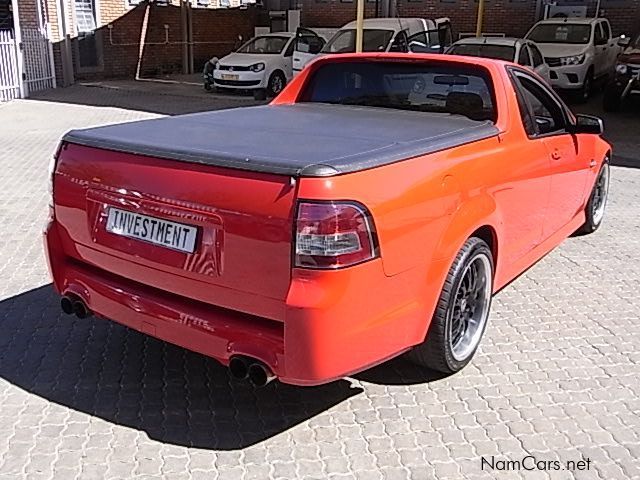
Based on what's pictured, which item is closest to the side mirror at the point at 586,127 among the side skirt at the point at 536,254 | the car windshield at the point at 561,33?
the side skirt at the point at 536,254

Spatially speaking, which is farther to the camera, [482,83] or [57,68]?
[57,68]

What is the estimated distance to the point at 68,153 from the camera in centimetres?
328

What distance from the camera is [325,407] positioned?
3.32m

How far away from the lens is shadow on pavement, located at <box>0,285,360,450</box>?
3.15 metres

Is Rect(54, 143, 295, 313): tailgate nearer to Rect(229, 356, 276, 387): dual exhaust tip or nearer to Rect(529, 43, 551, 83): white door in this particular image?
Rect(229, 356, 276, 387): dual exhaust tip

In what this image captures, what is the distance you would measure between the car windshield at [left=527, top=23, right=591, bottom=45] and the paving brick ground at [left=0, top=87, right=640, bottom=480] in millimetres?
13817

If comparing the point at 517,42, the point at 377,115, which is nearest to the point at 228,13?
the point at 517,42

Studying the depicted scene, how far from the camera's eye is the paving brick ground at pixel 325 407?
2891 millimetres

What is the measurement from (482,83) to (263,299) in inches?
88.8

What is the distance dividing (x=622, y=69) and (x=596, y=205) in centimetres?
942

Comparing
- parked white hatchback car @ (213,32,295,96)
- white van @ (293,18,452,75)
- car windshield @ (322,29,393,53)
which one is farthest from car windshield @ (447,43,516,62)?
parked white hatchback car @ (213,32,295,96)

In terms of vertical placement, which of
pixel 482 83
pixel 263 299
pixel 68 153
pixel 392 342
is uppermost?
pixel 482 83

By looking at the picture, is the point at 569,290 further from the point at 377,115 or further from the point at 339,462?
the point at 339,462

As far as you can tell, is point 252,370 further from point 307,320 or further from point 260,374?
point 307,320
